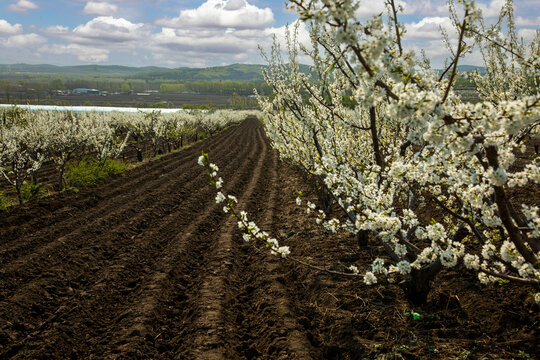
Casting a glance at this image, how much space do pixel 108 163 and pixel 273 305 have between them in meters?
14.5

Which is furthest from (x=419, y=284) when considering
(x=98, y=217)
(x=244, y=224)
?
(x=98, y=217)


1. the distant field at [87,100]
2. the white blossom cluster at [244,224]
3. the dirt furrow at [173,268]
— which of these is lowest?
the dirt furrow at [173,268]

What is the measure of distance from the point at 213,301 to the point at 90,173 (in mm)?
11799

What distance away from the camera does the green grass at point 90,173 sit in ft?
45.8

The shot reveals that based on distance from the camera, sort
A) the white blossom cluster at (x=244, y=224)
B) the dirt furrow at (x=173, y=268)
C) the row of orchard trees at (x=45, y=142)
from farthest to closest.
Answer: the row of orchard trees at (x=45, y=142) → the dirt furrow at (x=173, y=268) → the white blossom cluster at (x=244, y=224)

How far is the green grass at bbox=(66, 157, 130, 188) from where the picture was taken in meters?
14.0

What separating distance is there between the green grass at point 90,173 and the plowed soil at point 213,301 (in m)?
4.32

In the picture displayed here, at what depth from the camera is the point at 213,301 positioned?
561 cm

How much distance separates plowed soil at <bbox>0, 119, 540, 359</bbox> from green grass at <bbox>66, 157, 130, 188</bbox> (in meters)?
4.32

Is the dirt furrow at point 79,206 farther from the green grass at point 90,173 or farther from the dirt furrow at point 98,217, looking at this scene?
the green grass at point 90,173

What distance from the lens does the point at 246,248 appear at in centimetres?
815

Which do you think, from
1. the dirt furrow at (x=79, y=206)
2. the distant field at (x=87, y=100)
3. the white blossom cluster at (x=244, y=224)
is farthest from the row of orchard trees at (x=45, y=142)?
the distant field at (x=87, y=100)

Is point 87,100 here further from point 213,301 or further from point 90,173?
point 213,301

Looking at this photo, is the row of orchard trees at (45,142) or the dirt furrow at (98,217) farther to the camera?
the row of orchard trees at (45,142)
